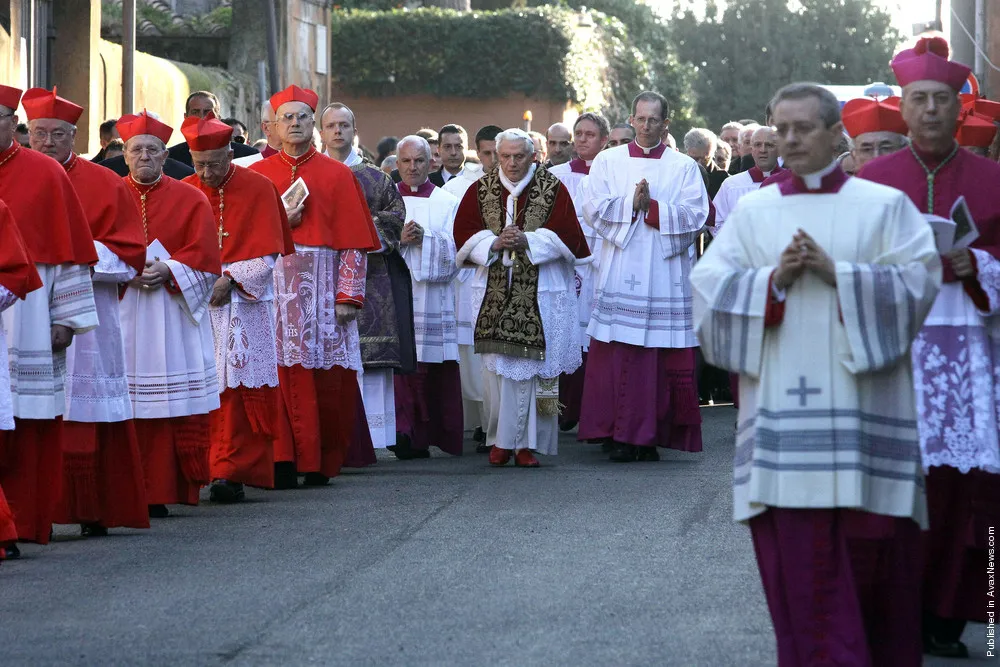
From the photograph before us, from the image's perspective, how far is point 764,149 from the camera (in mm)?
15438

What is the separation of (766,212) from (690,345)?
7.49 meters

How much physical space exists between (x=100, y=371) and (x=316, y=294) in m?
2.34

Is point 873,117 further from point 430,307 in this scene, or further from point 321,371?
point 430,307

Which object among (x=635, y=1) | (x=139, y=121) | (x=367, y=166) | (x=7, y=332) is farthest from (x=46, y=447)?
(x=635, y=1)

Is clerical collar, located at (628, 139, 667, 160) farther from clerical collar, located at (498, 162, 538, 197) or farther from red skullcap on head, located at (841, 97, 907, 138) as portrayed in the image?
red skullcap on head, located at (841, 97, 907, 138)

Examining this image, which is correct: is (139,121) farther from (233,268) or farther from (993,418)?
(993,418)

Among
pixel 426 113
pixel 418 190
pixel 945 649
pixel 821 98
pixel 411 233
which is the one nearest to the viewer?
pixel 821 98

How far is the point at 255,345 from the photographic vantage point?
1108 centimetres

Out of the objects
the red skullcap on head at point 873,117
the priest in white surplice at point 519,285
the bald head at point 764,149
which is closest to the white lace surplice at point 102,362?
the priest in white surplice at point 519,285

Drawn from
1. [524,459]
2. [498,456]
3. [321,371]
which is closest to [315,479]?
[321,371]

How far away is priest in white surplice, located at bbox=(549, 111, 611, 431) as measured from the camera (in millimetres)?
15219

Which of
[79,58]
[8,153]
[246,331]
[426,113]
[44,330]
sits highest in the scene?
[426,113]

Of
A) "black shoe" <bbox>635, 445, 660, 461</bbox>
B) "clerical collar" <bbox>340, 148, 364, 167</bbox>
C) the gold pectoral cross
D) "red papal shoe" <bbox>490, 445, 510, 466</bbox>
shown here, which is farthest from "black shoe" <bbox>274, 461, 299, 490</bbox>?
"black shoe" <bbox>635, 445, 660, 461</bbox>

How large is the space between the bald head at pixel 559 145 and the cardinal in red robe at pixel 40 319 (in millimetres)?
7848
